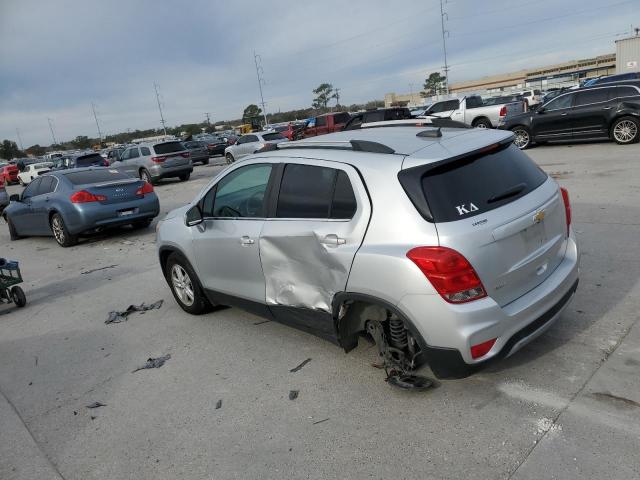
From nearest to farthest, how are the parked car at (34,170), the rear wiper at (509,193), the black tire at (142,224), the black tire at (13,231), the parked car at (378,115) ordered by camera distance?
the rear wiper at (509,193)
the black tire at (142,224)
the black tire at (13,231)
the parked car at (378,115)
the parked car at (34,170)

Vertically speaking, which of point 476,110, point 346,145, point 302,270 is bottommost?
point 302,270

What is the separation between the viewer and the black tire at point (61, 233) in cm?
1008

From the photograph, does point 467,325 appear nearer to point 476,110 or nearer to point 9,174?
point 476,110

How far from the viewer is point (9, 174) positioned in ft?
121

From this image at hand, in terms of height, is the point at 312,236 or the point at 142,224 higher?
the point at 312,236

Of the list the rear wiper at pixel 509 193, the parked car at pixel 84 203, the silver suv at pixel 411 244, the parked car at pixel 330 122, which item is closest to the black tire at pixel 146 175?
the parked car at pixel 330 122

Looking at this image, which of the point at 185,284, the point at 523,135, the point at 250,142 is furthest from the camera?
the point at 250,142

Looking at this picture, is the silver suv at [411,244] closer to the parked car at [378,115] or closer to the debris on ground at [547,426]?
the debris on ground at [547,426]

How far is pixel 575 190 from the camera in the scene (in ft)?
29.8

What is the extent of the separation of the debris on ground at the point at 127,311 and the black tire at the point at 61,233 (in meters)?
4.97

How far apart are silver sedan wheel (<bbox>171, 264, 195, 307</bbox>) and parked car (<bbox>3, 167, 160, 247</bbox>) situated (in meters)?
5.06

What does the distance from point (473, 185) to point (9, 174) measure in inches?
1635

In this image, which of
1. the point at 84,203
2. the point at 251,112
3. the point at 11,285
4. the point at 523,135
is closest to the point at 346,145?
the point at 11,285

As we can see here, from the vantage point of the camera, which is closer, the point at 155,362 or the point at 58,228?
the point at 155,362
